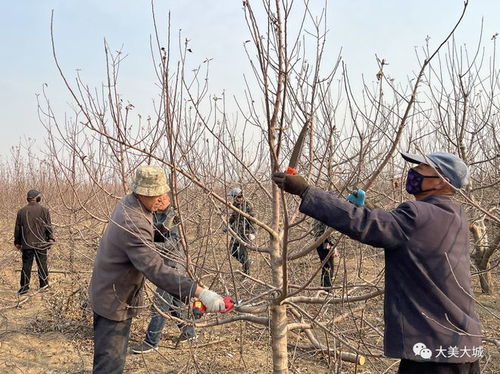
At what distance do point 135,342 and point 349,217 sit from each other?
366 cm

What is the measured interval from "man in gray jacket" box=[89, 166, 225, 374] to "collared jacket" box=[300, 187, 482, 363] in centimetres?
121

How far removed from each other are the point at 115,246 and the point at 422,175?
1.62 meters

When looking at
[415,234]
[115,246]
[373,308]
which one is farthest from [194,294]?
[373,308]

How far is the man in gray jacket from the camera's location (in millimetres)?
2354

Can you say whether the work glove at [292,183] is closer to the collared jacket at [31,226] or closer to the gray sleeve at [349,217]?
the gray sleeve at [349,217]

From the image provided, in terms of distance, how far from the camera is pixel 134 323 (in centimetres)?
492

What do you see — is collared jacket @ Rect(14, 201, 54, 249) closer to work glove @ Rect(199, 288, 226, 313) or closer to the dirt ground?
the dirt ground

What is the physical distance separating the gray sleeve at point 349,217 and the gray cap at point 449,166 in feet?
1.20

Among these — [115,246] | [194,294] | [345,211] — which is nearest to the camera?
[345,211]

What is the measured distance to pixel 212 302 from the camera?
80.4 inches

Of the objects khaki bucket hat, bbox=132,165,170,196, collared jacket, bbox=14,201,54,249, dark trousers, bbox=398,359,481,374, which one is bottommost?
dark trousers, bbox=398,359,481,374

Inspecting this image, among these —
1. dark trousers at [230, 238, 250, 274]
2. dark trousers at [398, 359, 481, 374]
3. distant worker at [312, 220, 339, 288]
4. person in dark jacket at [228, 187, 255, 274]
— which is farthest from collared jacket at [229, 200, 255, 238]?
dark trousers at [398, 359, 481, 374]

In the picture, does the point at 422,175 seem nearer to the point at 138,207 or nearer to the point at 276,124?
the point at 276,124

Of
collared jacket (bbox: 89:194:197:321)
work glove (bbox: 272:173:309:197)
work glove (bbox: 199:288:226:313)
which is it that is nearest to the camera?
work glove (bbox: 272:173:309:197)
